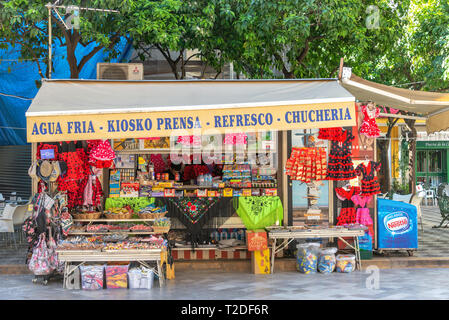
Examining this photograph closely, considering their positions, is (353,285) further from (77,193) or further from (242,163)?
(77,193)

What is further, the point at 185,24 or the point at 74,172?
the point at 185,24

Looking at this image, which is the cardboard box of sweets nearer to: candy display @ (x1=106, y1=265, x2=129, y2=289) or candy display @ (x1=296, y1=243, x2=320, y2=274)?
candy display @ (x1=106, y1=265, x2=129, y2=289)

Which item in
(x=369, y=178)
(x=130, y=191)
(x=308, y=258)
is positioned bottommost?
(x=308, y=258)

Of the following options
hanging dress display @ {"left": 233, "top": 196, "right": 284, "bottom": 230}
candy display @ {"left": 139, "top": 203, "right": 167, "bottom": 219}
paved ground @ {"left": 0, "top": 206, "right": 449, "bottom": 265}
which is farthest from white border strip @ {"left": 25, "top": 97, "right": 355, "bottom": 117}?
paved ground @ {"left": 0, "top": 206, "right": 449, "bottom": 265}

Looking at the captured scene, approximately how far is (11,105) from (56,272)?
20.1 ft

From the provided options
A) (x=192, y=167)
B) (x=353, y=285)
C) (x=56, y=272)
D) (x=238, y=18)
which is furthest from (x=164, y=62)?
(x=353, y=285)

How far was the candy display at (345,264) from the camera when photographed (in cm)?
902

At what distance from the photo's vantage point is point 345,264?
9016mm

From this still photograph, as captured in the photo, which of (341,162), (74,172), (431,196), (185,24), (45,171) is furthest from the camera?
(431,196)

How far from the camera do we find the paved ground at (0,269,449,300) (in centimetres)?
733

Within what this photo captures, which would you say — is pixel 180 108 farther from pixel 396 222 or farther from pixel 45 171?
pixel 396 222

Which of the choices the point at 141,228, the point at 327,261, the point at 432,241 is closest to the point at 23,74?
the point at 141,228

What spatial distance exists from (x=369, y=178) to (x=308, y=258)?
1.97 metres
